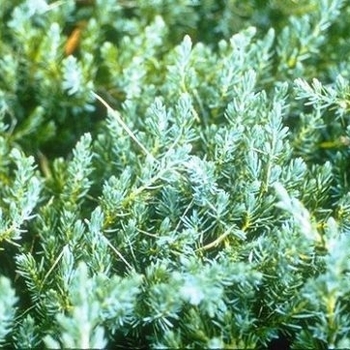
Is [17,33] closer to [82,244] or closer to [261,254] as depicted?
[82,244]

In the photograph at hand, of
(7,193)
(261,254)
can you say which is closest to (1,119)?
(7,193)

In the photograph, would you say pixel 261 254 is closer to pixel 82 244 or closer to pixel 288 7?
pixel 82 244

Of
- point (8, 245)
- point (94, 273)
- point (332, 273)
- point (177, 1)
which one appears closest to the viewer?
point (332, 273)

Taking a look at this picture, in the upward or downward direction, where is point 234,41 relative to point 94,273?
upward

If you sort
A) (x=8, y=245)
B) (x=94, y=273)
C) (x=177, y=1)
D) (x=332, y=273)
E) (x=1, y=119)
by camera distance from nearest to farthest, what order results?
(x=332, y=273) → (x=94, y=273) → (x=8, y=245) → (x=1, y=119) → (x=177, y=1)

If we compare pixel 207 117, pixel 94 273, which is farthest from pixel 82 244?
pixel 207 117

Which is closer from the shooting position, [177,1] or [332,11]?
[332,11]
